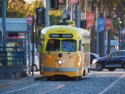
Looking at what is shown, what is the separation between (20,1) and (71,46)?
44.4 m

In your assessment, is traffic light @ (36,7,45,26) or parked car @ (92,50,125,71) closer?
traffic light @ (36,7,45,26)

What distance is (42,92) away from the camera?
25.5 metres

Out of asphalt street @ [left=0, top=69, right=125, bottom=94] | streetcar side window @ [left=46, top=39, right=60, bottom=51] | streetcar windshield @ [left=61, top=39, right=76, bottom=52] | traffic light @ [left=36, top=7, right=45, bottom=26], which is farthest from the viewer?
streetcar side window @ [left=46, top=39, right=60, bottom=51]

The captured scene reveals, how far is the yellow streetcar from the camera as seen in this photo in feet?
115

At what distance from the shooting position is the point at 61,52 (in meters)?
35.0

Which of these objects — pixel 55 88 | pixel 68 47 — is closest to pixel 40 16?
pixel 68 47

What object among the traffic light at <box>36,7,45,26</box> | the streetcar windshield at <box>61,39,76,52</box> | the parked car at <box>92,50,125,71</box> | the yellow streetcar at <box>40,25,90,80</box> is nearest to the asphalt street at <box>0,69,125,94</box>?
the yellow streetcar at <box>40,25,90,80</box>

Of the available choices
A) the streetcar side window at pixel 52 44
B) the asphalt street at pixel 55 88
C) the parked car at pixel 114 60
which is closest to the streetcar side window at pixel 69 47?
the streetcar side window at pixel 52 44

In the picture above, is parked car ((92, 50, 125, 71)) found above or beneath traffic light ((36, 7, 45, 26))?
beneath

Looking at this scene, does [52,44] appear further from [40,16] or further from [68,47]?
[40,16]

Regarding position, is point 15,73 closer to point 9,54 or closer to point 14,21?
point 9,54

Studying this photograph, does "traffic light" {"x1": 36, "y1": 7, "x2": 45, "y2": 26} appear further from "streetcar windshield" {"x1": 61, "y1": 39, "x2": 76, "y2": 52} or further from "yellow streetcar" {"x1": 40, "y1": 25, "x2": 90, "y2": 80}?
"streetcar windshield" {"x1": 61, "y1": 39, "x2": 76, "y2": 52}

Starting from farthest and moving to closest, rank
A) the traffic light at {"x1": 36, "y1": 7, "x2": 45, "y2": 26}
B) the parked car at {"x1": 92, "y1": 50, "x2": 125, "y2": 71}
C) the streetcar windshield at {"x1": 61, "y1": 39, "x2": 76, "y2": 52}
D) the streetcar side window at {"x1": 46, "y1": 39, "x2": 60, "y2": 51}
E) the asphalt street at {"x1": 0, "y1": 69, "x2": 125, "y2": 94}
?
the parked car at {"x1": 92, "y1": 50, "x2": 125, "y2": 71} → the streetcar side window at {"x1": 46, "y1": 39, "x2": 60, "y2": 51} → the streetcar windshield at {"x1": 61, "y1": 39, "x2": 76, "y2": 52} → the traffic light at {"x1": 36, "y1": 7, "x2": 45, "y2": 26} → the asphalt street at {"x1": 0, "y1": 69, "x2": 125, "y2": 94}

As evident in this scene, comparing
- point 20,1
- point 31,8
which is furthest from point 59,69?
point 31,8
